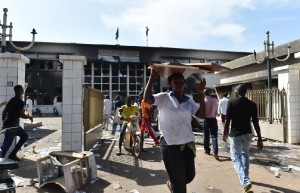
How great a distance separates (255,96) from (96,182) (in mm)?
8827

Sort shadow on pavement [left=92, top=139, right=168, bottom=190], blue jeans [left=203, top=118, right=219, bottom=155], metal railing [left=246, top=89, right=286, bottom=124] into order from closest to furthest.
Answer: shadow on pavement [left=92, top=139, right=168, bottom=190] → blue jeans [left=203, top=118, right=219, bottom=155] → metal railing [left=246, top=89, right=286, bottom=124]

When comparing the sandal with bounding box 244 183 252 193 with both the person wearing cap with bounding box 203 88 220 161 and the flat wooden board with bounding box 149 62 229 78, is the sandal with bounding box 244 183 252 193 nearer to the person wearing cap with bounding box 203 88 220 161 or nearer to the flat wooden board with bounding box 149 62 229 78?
the flat wooden board with bounding box 149 62 229 78

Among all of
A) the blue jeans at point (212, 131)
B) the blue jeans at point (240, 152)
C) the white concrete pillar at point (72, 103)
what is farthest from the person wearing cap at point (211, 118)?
the white concrete pillar at point (72, 103)

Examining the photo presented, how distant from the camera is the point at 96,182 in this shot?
5.90 meters

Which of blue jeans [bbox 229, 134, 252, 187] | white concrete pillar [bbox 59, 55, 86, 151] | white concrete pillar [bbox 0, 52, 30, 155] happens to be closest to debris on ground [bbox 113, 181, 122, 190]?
white concrete pillar [bbox 59, 55, 86, 151]

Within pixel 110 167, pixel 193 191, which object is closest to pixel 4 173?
pixel 193 191

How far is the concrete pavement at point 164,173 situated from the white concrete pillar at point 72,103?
84 cm

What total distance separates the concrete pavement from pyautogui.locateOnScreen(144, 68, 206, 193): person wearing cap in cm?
185

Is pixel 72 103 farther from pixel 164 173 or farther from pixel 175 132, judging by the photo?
pixel 175 132

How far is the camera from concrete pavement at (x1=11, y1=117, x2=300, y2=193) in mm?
5547

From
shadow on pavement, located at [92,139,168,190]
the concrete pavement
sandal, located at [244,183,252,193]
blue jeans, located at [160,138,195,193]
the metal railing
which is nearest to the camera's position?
blue jeans, located at [160,138,195,193]

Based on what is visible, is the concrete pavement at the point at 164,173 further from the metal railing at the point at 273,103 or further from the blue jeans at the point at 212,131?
the metal railing at the point at 273,103

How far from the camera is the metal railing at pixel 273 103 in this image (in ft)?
35.3

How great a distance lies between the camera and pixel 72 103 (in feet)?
24.4
